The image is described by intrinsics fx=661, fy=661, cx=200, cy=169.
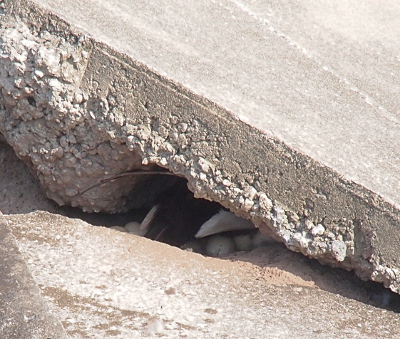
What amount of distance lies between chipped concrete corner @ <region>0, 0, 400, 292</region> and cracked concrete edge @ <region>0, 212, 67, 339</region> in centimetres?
68

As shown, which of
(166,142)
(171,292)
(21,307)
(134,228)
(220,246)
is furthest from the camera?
(134,228)

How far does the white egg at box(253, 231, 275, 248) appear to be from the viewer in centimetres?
248

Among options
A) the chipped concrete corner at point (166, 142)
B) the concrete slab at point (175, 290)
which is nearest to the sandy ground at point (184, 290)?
the concrete slab at point (175, 290)

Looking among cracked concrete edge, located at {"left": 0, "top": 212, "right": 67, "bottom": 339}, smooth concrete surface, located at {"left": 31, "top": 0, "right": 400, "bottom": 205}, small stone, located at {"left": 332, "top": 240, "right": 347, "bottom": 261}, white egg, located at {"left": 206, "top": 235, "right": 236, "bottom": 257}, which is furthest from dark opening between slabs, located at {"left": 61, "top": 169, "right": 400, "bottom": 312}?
cracked concrete edge, located at {"left": 0, "top": 212, "right": 67, "bottom": 339}

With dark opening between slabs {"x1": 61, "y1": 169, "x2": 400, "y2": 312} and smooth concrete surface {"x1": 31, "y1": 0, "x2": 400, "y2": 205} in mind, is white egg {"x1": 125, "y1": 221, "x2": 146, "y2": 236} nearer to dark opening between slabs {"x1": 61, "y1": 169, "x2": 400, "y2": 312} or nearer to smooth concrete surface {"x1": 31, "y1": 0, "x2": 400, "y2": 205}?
dark opening between slabs {"x1": 61, "y1": 169, "x2": 400, "y2": 312}

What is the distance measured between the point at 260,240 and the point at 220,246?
0.17 m

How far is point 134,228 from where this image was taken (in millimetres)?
2721

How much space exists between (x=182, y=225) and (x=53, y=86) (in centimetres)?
81

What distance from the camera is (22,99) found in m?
2.38

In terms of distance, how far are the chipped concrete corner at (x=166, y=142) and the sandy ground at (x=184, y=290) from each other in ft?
0.39

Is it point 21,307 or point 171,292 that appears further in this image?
point 171,292

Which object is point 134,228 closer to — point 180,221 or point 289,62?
point 180,221

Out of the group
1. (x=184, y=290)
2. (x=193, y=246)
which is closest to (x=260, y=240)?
(x=193, y=246)

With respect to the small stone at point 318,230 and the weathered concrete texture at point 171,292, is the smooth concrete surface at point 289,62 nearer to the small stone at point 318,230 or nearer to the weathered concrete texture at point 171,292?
the small stone at point 318,230
